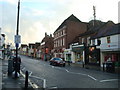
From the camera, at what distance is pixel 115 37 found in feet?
91.5

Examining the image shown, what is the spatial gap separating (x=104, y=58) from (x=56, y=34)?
29.3 m

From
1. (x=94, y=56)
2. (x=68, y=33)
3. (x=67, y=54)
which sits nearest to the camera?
(x=94, y=56)

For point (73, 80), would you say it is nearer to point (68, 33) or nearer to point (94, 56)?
point (94, 56)

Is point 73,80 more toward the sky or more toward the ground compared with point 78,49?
more toward the ground

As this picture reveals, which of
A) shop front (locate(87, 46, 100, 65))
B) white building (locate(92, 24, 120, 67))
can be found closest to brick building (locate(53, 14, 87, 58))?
shop front (locate(87, 46, 100, 65))

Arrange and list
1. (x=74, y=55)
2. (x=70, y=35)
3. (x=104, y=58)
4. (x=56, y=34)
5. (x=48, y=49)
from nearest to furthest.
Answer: (x=104, y=58)
(x=74, y=55)
(x=70, y=35)
(x=56, y=34)
(x=48, y=49)

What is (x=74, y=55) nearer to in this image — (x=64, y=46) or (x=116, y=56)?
(x=64, y=46)

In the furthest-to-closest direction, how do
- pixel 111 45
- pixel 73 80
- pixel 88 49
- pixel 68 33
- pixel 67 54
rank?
pixel 68 33 < pixel 67 54 < pixel 88 49 < pixel 111 45 < pixel 73 80

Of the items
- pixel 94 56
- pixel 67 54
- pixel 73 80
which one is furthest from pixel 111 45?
pixel 67 54

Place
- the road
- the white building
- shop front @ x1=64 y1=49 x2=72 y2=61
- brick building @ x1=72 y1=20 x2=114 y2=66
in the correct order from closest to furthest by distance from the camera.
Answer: the road, the white building, brick building @ x1=72 y1=20 x2=114 y2=66, shop front @ x1=64 y1=49 x2=72 y2=61

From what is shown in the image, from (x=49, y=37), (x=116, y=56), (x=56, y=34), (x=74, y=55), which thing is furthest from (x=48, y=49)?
(x=116, y=56)

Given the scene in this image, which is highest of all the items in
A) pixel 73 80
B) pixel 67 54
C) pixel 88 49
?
pixel 88 49

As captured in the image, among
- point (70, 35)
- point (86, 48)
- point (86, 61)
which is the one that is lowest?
point (86, 61)

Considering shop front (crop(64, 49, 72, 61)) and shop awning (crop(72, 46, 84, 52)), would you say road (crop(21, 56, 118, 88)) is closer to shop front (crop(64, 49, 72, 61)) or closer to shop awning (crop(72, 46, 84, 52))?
shop awning (crop(72, 46, 84, 52))
